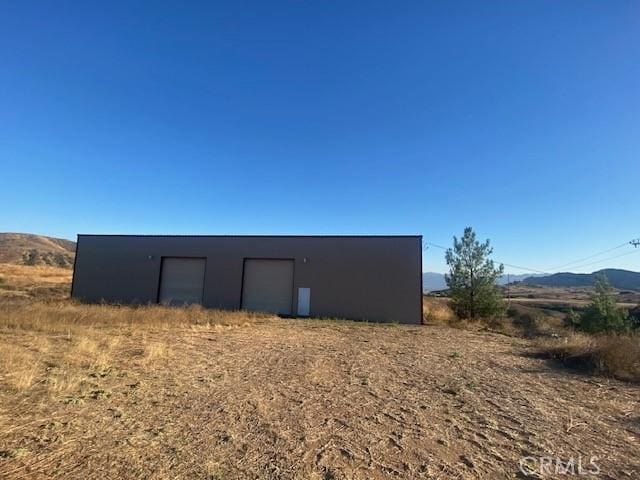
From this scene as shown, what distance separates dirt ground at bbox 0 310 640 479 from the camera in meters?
3.79

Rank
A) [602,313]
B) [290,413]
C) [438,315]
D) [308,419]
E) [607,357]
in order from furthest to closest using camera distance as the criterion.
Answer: [438,315] → [602,313] → [607,357] → [290,413] → [308,419]

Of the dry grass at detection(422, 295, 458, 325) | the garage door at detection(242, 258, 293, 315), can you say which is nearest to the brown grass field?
the dry grass at detection(422, 295, 458, 325)

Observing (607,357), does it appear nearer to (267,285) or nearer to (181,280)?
(267,285)

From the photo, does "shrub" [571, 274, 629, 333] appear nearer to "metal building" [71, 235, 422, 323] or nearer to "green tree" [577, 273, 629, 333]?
"green tree" [577, 273, 629, 333]

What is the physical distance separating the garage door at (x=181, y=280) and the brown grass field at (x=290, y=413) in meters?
15.1

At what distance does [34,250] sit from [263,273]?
3404 inches

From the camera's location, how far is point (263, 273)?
82.6 ft

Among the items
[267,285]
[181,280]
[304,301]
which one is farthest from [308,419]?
[181,280]

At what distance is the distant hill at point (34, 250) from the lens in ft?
236

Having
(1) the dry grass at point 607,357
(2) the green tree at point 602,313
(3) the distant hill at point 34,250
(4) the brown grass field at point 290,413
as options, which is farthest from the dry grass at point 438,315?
(3) the distant hill at point 34,250

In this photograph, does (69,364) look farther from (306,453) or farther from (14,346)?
(306,453)

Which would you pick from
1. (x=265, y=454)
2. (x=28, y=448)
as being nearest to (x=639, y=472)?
(x=265, y=454)

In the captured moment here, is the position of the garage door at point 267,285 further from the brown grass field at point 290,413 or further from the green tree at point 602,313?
the green tree at point 602,313

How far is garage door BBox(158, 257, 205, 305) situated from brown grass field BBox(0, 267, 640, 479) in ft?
49.7
